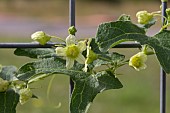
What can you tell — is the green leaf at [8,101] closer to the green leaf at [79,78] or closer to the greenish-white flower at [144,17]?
the green leaf at [79,78]

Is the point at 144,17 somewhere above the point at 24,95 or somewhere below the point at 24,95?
above

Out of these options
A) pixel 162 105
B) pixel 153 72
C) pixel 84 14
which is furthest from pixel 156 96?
pixel 84 14

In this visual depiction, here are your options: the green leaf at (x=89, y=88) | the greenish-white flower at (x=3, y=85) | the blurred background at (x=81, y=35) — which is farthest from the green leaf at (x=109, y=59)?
the blurred background at (x=81, y=35)

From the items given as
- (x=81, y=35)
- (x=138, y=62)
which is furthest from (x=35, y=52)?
(x=81, y=35)

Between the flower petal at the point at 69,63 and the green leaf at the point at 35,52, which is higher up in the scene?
the green leaf at the point at 35,52

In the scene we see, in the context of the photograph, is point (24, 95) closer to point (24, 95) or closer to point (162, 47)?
point (24, 95)

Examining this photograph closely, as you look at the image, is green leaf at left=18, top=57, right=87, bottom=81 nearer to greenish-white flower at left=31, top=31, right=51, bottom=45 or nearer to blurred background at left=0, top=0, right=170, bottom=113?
greenish-white flower at left=31, top=31, right=51, bottom=45
